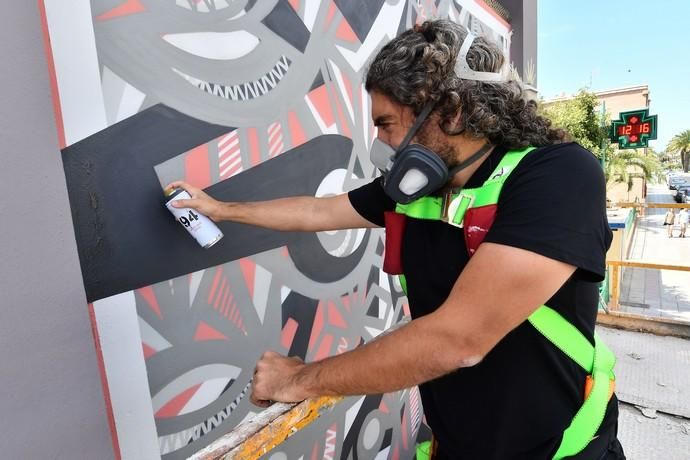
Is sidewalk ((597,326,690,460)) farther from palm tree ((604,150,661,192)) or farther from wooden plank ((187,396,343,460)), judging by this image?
palm tree ((604,150,661,192))

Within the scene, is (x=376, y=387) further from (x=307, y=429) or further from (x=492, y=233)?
(x=307, y=429)

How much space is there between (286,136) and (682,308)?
910 centimetres

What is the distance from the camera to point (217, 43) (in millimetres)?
1751

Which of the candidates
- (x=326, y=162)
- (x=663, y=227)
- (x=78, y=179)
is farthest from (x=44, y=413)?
(x=663, y=227)

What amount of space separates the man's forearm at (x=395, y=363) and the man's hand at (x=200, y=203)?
2.37 ft

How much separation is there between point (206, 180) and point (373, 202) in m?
0.69

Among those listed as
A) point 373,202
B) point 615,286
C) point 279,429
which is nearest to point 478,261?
point 279,429

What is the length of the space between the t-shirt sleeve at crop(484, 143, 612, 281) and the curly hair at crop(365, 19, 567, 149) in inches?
9.0

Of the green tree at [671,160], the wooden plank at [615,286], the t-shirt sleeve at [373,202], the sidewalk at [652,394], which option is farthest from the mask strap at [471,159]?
the green tree at [671,160]

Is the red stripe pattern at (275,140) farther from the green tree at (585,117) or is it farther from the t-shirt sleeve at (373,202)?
the green tree at (585,117)

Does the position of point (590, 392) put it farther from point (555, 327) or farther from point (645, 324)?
point (645, 324)

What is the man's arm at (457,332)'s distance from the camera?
108 centimetres

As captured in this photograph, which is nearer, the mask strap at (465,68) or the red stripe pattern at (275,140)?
the mask strap at (465,68)

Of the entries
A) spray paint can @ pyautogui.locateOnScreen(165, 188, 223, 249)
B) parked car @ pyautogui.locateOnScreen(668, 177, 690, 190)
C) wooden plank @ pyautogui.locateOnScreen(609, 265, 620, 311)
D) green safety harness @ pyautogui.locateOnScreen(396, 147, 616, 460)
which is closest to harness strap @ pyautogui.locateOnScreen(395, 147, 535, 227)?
green safety harness @ pyautogui.locateOnScreen(396, 147, 616, 460)
